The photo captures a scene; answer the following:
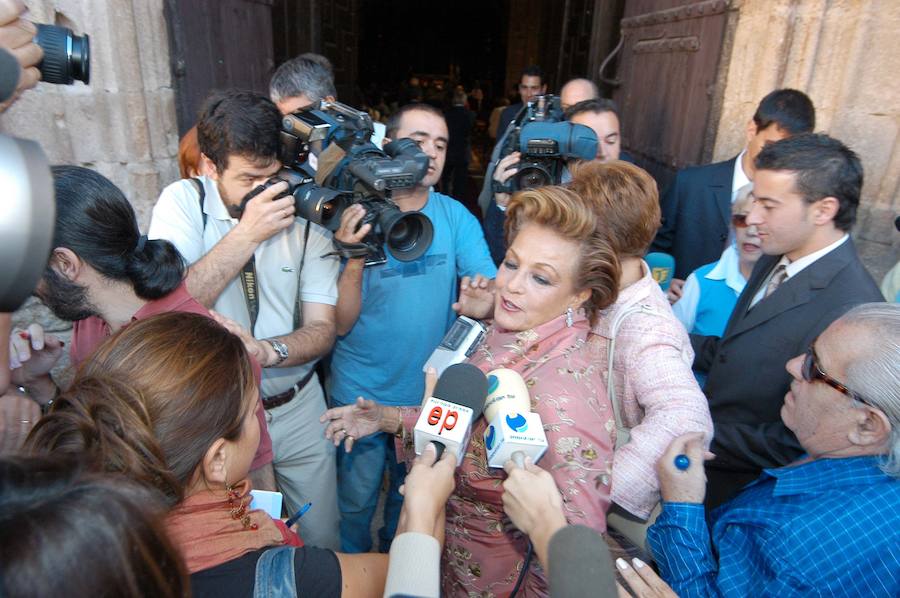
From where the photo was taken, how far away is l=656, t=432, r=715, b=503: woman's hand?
1.35m

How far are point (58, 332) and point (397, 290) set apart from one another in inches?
72.4

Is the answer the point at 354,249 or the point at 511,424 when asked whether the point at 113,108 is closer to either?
the point at 354,249

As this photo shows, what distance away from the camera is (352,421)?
70.9 inches

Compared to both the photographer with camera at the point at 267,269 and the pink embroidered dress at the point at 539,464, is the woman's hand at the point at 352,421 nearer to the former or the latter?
the photographer with camera at the point at 267,269

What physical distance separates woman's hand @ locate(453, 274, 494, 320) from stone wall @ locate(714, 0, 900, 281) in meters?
2.23

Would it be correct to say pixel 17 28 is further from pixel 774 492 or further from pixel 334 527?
pixel 774 492

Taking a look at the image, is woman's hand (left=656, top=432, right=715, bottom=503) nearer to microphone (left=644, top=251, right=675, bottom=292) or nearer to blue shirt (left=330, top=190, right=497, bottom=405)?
blue shirt (left=330, top=190, right=497, bottom=405)

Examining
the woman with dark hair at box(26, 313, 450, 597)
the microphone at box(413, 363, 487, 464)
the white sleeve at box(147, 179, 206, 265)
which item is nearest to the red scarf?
the woman with dark hair at box(26, 313, 450, 597)

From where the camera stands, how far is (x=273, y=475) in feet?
6.81

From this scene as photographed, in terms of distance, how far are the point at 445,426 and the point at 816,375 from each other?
94cm

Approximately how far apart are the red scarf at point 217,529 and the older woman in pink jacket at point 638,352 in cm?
86

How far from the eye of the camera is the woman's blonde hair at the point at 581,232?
152 cm

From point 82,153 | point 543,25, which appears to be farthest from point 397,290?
point 543,25

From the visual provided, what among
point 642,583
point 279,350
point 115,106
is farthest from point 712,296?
point 115,106
